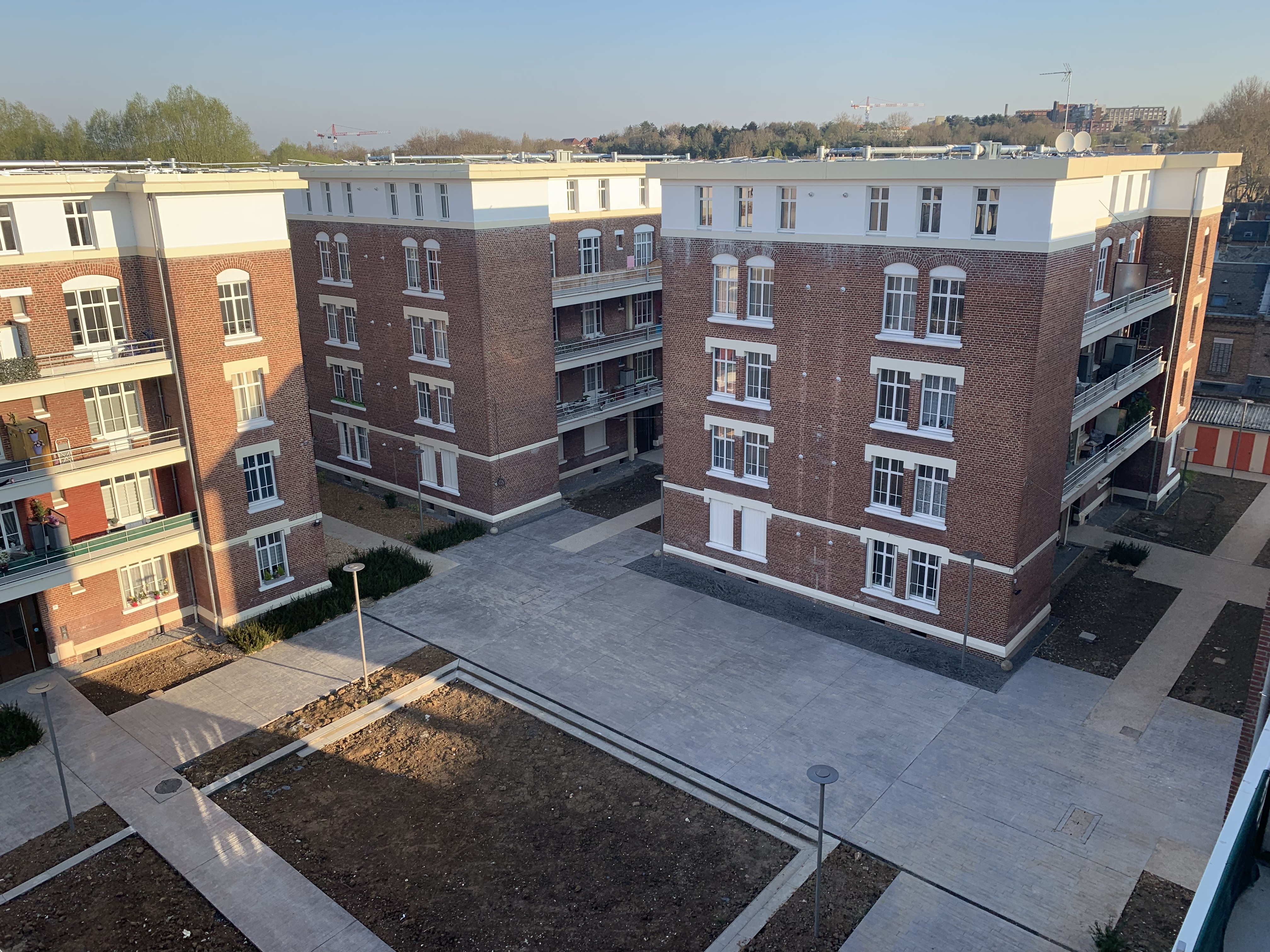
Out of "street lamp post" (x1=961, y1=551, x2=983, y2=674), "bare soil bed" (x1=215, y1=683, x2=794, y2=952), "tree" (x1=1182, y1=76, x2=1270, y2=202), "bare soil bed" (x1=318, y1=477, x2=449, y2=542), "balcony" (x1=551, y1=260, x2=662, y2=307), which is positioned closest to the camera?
"bare soil bed" (x1=215, y1=683, x2=794, y2=952)

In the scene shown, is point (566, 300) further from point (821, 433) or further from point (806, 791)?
point (806, 791)

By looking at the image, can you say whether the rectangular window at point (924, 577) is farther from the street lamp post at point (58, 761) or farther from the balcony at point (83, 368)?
the balcony at point (83, 368)

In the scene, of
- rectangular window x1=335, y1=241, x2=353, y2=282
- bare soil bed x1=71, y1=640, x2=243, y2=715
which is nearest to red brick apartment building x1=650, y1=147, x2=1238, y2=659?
rectangular window x1=335, y1=241, x2=353, y2=282

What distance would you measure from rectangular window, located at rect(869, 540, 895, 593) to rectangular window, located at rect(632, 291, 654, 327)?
59.9ft

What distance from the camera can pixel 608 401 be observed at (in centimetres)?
3809

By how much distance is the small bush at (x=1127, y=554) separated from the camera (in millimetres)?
29469

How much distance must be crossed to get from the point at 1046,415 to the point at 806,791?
1171cm

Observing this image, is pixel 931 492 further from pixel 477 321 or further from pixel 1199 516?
pixel 477 321

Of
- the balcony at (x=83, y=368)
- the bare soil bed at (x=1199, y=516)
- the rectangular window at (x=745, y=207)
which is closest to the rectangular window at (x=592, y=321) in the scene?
the rectangular window at (x=745, y=207)

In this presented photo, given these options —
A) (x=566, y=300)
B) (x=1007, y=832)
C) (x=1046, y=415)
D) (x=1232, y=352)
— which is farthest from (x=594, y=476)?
(x=1232, y=352)

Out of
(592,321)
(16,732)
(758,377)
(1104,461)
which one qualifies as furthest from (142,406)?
(1104,461)

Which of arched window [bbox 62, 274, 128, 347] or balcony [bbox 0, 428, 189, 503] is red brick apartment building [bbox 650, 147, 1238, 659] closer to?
balcony [bbox 0, 428, 189, 503]

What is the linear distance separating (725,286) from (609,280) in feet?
36.7

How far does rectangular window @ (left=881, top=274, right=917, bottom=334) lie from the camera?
23.3 m
